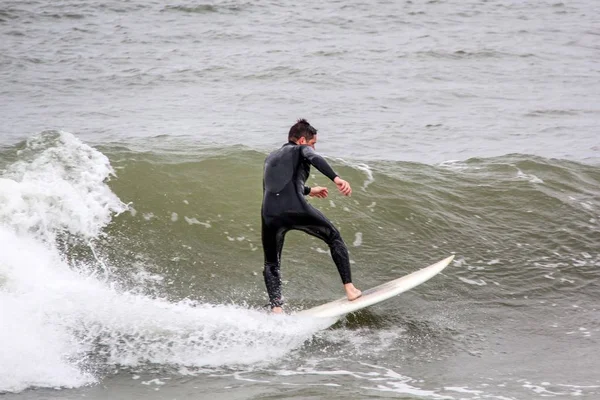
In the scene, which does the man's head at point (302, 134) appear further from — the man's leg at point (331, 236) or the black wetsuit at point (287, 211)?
the man's leg at point (331, 236)

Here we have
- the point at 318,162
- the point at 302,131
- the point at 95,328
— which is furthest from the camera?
the point at 302,131

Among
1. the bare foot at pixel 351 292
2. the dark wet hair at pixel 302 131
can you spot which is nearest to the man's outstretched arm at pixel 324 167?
the dark wet hair at pixel 302 131

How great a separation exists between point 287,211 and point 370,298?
1.06 metres

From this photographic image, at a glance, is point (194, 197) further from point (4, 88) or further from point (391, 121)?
point (4, 88)

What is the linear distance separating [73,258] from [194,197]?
7.13ft

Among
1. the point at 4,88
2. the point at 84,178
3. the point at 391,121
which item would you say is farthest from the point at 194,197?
the point at 4,88

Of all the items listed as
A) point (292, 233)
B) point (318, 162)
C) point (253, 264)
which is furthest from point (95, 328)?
point (292, 233)

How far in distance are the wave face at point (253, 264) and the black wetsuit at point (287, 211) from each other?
1.65 feet

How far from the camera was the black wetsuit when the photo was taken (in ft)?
23.2

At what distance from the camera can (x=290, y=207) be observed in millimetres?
7066

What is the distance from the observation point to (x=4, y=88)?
18.8 meters

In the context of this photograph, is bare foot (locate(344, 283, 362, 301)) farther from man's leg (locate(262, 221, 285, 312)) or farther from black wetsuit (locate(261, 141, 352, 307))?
man's leg (locate(262, 221, 285, 312))

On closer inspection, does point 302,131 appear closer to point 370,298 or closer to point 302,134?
point 302,134

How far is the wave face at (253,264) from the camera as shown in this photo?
251 inches
